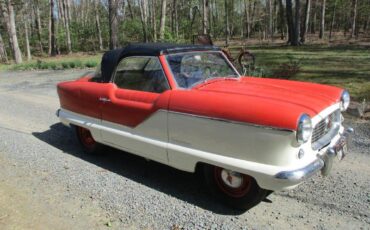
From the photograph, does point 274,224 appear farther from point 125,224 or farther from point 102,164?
point 102,164

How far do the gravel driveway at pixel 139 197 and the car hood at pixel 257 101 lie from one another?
1050mm

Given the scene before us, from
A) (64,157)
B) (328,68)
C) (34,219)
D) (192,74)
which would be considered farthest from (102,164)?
(328,68)

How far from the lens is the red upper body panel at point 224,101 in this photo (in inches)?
130

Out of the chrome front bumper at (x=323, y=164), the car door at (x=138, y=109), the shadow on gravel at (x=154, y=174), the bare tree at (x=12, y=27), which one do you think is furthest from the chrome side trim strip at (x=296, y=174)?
the bare tree at (x=12, y=27)

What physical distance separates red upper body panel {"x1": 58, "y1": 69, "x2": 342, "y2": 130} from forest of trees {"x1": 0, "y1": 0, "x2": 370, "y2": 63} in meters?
14.4

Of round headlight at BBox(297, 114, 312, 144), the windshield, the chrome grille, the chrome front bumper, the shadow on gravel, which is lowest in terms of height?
the shadow on gravel

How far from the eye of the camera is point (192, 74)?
4.34 metres

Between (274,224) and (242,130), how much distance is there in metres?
1.00

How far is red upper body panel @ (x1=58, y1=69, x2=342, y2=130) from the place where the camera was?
330 cm

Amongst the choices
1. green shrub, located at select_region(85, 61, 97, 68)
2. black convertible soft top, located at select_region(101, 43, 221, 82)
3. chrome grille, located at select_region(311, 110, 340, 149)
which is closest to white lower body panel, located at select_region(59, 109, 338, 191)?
chrome grille, located at select_region(311, 110, 340, 149)

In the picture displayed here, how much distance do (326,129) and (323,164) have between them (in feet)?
1.76

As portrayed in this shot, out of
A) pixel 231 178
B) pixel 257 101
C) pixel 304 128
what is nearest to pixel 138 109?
pixel 231 178

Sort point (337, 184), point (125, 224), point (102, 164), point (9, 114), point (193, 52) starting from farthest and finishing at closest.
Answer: point (9, 114), point (102, 164), point (193, 52), point (337, 184), point (125, 224)

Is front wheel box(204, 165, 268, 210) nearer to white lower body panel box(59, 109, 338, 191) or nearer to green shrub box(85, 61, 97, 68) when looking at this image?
white lower body panel box(59, 109, 338, 191)
